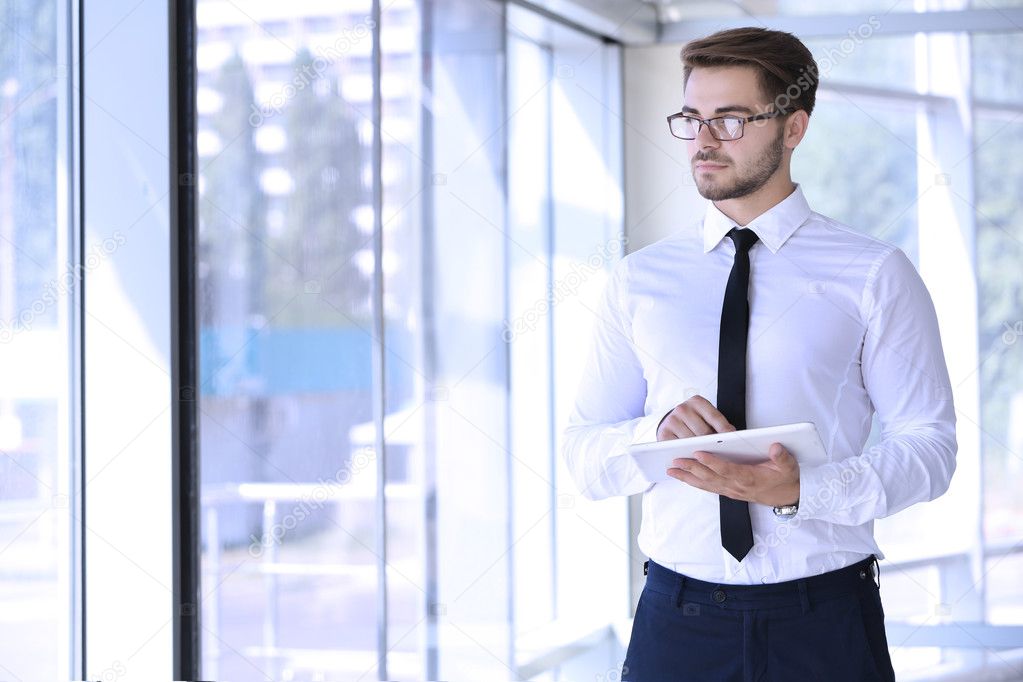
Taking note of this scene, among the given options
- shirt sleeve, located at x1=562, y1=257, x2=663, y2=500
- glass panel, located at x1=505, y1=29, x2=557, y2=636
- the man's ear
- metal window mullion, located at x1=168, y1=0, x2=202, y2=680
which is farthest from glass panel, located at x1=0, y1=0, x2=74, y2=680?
glass panel, located at x1=505, y1=29, x2=557, y2=636

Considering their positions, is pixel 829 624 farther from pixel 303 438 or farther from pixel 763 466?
pixel 303 438

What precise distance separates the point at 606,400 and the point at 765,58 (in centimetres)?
61

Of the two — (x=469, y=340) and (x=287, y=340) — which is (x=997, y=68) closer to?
(x=469, y=340)

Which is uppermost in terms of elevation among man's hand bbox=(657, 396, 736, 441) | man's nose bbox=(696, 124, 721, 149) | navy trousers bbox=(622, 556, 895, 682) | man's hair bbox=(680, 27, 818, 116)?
man's hair bbox=(680, 27, 818, 116)

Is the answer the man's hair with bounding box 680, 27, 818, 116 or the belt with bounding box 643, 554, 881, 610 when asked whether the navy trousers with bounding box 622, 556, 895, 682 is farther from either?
the man's hair with bounding box 680, 27, 818, 116

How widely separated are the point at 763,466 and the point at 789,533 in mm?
169

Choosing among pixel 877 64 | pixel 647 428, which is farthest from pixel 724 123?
pixel 877 64

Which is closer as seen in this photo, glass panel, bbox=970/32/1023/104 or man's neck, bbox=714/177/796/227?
man's neck, bbox=714/177/796/227

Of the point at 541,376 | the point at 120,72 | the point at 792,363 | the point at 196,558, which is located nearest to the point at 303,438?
the point at 196,558

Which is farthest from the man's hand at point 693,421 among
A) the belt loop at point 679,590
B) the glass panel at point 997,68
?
the glass panel at point 997,68

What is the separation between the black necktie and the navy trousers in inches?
3.1

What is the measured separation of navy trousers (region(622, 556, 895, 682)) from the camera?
152 cm

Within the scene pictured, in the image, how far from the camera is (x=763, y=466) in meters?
1.45

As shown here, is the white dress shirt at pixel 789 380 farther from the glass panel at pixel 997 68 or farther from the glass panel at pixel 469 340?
the glass panel at pixel 997 68
